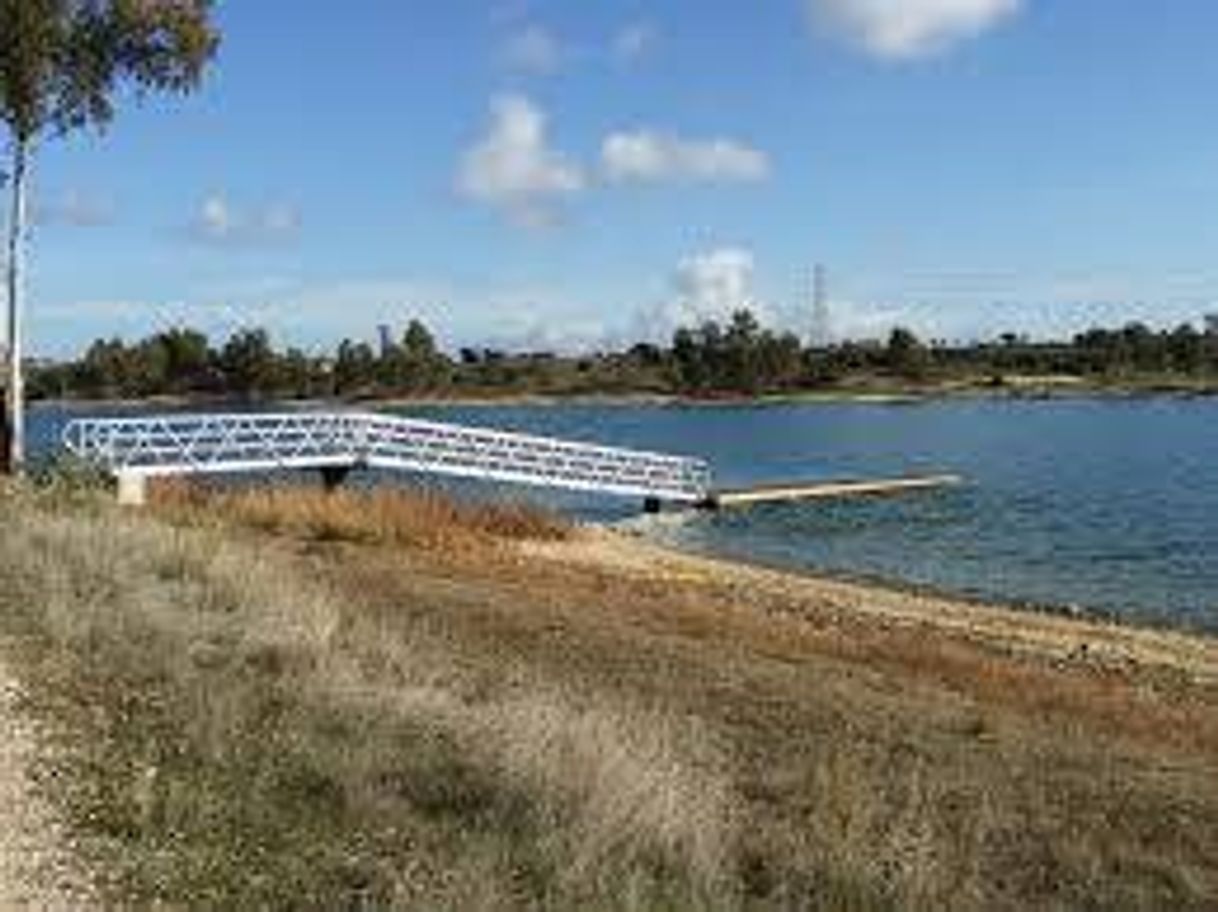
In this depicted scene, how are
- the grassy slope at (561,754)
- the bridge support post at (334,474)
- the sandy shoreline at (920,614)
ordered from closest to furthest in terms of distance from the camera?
1. the grassy slope at (561,754)
2. the sandy shoreline at (920,614)
3. the bridge support post at (334,474)

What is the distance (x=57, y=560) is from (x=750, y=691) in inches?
278

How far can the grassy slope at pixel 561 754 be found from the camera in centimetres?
1114

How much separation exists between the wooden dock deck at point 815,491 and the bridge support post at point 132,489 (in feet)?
86.7

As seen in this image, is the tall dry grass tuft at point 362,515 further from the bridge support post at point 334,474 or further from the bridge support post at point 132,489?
the bridge support post at point 334,474

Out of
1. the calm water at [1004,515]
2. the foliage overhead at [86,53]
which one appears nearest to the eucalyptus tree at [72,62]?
the foliage overhead at [86,53]

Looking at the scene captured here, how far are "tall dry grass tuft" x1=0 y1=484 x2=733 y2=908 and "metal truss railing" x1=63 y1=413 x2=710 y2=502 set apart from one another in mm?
26062

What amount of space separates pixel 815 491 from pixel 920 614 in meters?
33.3

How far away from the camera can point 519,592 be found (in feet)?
103

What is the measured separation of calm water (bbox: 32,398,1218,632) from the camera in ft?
154

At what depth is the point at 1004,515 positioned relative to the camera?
6506cm

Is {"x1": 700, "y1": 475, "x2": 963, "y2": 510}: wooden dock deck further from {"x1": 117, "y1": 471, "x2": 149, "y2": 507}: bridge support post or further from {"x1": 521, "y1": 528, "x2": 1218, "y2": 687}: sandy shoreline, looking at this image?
{"x1": 117, "y1": 471, "x2": 149, "y2": 507}: bridge support post

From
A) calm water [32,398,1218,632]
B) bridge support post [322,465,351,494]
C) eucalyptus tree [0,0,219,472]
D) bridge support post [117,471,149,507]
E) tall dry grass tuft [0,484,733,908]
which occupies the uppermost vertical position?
eucalyptus tree [0,0,219,472]

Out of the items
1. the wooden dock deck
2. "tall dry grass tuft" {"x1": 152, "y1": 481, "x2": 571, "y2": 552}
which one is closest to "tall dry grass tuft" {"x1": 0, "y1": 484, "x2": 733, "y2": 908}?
"tall dry grass tuft" {"x1": 152, "y1": 481, "x2": 571, "y2": 552}

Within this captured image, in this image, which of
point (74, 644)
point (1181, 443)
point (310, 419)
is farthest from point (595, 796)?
point (1181, 443)
